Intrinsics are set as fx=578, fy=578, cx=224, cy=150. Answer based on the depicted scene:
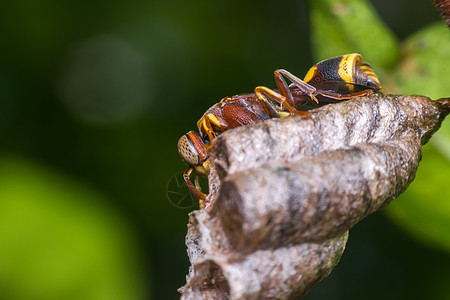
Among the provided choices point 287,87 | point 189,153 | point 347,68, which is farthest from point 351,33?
point 189,153

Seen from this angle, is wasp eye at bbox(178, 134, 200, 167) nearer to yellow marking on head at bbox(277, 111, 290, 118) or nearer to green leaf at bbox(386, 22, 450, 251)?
yellow marking on head at bbox(277, 111, 290, 118)

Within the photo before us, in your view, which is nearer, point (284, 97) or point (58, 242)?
point (284, 97)

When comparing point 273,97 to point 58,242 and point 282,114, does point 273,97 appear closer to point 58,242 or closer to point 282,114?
point 282,114

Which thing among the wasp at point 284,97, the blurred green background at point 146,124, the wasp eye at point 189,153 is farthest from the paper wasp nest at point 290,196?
the blurred green background at point 146,124

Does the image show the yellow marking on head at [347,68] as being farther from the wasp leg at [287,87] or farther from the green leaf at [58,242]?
the green leaf at [58,242]

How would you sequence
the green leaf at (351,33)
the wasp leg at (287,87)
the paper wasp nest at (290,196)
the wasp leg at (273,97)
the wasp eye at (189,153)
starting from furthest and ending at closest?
the green leaf at (351,33), the wasp eye at (189,153), the wasp leg at (287,87), the wasp leg at (273,97), the paper wasp nest at (290,196)

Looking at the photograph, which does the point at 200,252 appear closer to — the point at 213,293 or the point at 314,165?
the point at 213,293

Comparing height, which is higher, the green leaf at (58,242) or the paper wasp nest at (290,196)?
the green leaf at (58,242)

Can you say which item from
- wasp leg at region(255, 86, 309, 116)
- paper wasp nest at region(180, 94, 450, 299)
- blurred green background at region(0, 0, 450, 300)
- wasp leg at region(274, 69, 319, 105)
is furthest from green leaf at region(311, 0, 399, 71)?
paper wasp nest at region(180, 94, 450, 299)

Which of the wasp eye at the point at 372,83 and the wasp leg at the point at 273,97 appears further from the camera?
the wasp eye at the point at 372,83
